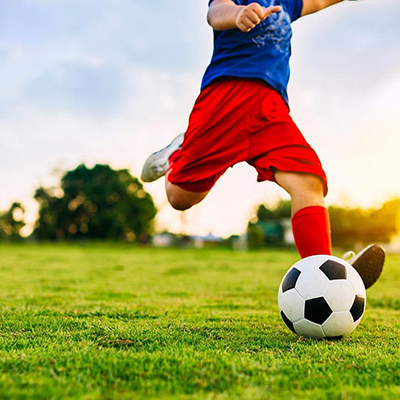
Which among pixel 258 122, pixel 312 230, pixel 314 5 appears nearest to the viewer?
pixel 312 230

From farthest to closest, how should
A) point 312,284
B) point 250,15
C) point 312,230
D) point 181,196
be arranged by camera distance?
point 181,196 < point 312,230 < point 312,284 < point 250,15

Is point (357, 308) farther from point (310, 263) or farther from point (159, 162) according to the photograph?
point (159, 162)

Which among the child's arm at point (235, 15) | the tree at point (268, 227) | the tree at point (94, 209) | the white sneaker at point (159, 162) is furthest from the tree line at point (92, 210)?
the child's arm at point (235, 15)

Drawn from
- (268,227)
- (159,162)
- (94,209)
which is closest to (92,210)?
(94,209)

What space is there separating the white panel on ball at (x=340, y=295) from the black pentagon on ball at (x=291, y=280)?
179mm

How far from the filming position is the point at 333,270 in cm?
241

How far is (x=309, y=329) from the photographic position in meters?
2.33

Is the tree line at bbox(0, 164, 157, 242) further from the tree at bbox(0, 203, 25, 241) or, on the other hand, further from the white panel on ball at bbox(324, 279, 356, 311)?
the white panel on ball at bbox(324, 279, 356, 311)

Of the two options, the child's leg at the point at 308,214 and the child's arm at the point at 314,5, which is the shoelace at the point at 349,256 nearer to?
the child's leg at the point at 308,214

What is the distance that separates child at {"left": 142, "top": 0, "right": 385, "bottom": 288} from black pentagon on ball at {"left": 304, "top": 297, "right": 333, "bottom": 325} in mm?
402

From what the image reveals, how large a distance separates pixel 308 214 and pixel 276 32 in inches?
44.6

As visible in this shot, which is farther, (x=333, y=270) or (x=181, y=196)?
(x=181, y=196)

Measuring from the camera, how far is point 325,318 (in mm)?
2293

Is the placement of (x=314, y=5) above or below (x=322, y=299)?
above
